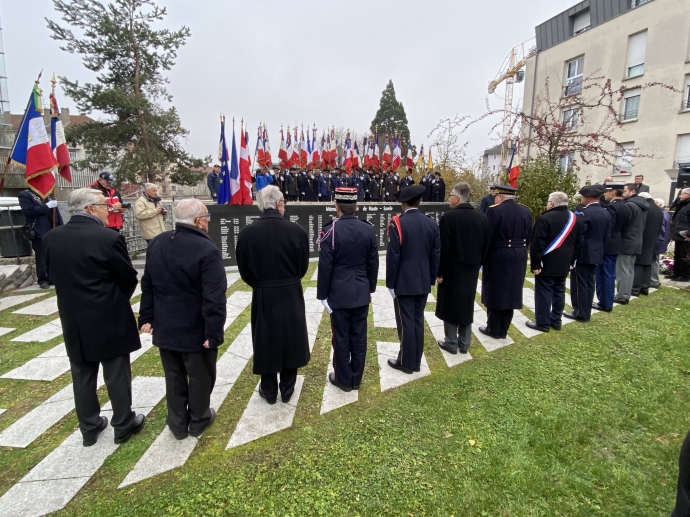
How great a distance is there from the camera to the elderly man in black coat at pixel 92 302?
2449mm

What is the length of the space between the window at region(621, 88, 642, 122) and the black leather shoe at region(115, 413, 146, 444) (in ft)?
83.6

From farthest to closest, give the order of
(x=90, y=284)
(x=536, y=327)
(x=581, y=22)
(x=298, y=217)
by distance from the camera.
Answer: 1. (x=581, y=22)
2. (x=298, y=217)
3. (x=536, y=327)
4. (x=90, y=284)

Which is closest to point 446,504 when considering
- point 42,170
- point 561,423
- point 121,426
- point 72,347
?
point 561,423

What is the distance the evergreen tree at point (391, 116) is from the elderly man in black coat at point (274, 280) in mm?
42682

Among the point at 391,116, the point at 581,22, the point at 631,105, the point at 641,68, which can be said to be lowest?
the point at 631,105

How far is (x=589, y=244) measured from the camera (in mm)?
5145

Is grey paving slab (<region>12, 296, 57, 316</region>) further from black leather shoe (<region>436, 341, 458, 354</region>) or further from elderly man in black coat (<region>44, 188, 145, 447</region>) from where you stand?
black leather shoe (<region>436, 341, 458, 354</region>)

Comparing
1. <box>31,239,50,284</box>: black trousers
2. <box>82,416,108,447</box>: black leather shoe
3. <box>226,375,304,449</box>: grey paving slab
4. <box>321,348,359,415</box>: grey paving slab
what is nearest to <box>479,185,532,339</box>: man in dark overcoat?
<box>321,348,359,415</box>: grey paving slab

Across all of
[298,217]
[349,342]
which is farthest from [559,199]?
[298,217]

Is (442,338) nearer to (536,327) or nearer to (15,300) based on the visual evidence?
(536,327)

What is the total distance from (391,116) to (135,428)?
4533 cm

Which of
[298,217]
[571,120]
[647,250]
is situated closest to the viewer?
[647,250]

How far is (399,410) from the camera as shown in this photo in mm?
3145

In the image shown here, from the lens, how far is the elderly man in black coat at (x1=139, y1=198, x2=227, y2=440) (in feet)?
8.16
